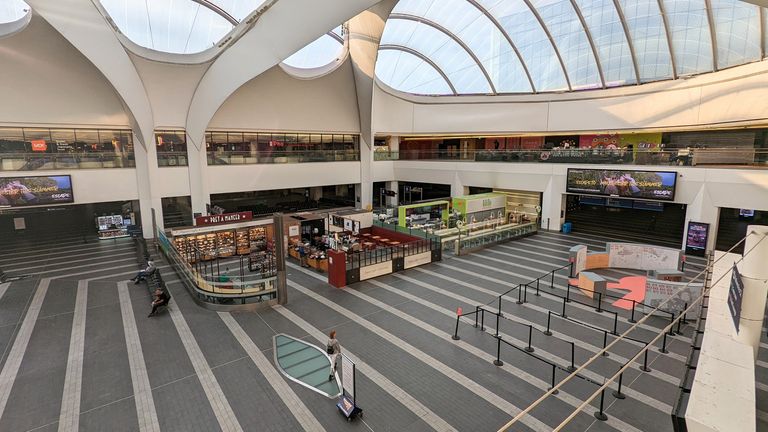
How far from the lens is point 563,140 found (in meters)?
30.5

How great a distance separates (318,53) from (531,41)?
54.7 ft

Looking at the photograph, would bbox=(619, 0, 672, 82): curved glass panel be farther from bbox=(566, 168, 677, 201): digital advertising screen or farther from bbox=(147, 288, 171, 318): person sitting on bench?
bbox=(147, 288, 171, 318): person sitting on bench

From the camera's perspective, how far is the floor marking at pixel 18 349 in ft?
26.8

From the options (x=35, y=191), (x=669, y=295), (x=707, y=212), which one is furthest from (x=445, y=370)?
(x=35, y=191)

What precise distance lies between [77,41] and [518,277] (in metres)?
21.0

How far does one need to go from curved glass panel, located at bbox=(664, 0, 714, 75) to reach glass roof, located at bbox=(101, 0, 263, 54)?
77.8 feet

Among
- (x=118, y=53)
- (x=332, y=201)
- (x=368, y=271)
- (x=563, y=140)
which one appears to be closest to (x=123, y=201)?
(x=118, y=53)

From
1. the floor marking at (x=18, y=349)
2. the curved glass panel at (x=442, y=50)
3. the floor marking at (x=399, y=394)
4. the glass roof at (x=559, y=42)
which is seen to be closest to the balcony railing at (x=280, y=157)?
the glass roof at (x=559, y=42)

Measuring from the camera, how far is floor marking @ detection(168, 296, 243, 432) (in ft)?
23.5

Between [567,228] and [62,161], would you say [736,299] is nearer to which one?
[567,228]

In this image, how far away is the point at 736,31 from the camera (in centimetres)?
1788

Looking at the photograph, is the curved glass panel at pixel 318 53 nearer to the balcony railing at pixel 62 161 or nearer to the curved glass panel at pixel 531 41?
the curved glass panel at pixel 531 41

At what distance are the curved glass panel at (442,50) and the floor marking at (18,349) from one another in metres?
25.8

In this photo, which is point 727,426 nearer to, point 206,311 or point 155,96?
point 206,311
